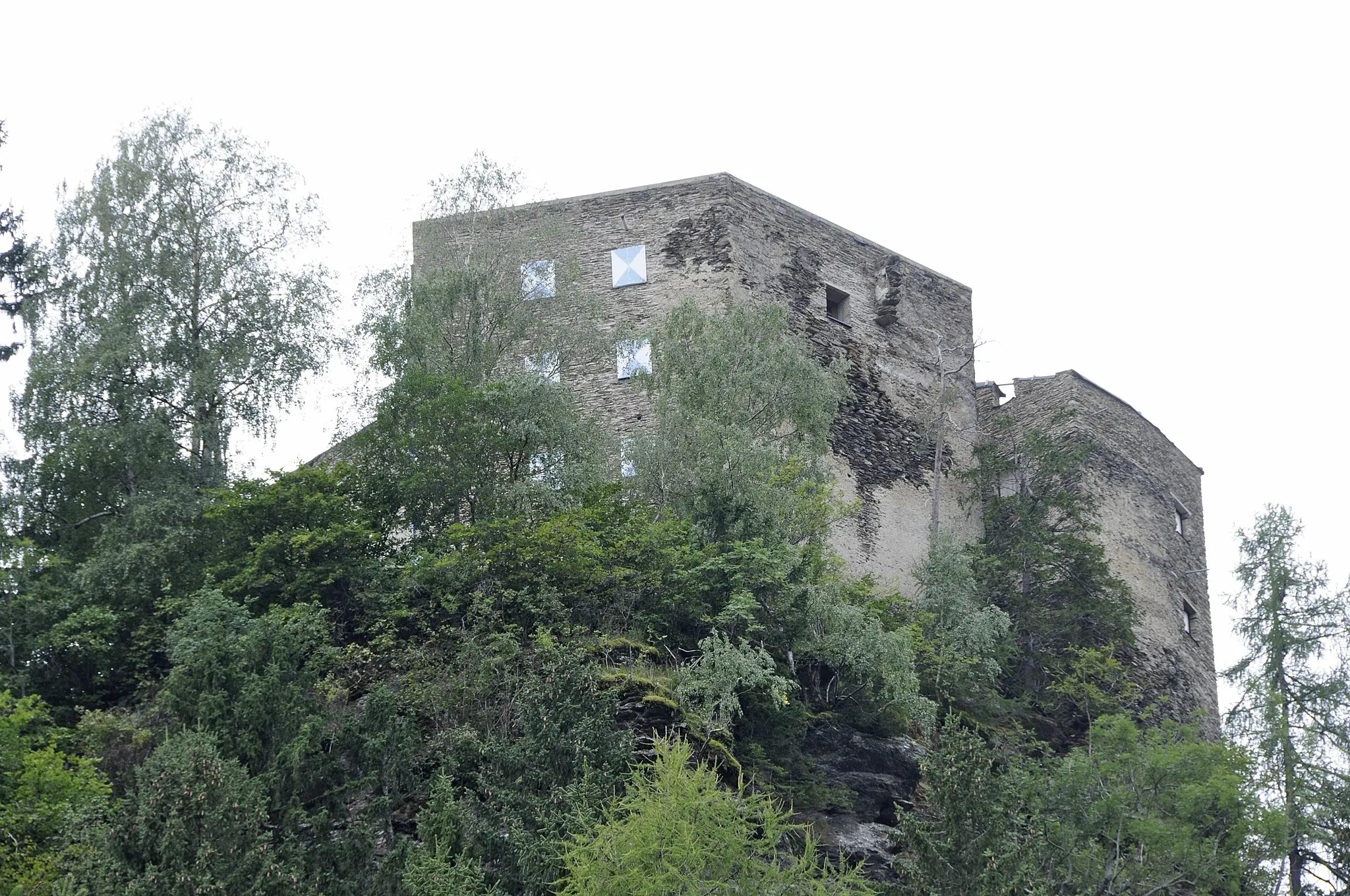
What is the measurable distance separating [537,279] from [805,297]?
543 centimetres

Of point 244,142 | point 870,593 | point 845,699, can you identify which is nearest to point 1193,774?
point 845,699

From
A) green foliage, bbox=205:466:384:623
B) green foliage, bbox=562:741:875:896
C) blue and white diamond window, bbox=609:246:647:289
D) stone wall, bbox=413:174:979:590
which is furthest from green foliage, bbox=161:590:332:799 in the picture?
blue and white diamond window, bbox=609:246:647:289

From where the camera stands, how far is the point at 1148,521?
3459cm

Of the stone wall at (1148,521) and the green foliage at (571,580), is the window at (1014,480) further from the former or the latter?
the green foliage at (571,580)

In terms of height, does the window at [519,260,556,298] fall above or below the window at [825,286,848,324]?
below

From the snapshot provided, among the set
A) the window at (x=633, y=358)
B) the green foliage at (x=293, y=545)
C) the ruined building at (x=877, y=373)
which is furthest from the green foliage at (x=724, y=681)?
the ruined building at (x=877, y=373)

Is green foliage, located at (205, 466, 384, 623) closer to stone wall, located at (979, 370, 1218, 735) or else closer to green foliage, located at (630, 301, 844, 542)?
green foliage, located at (630, 301, 844, 542)

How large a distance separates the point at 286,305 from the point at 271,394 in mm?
1571

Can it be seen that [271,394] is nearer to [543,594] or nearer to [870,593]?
[543,594]

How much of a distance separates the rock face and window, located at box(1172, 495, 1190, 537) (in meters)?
12.9

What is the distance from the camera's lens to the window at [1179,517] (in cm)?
3562

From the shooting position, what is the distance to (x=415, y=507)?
84.6 ft

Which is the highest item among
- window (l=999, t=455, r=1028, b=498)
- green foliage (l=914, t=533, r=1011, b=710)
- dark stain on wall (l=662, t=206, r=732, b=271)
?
dark stain on wall (l=662, t=206, r=732, b=271)

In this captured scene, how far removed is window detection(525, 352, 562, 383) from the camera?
28266mm
